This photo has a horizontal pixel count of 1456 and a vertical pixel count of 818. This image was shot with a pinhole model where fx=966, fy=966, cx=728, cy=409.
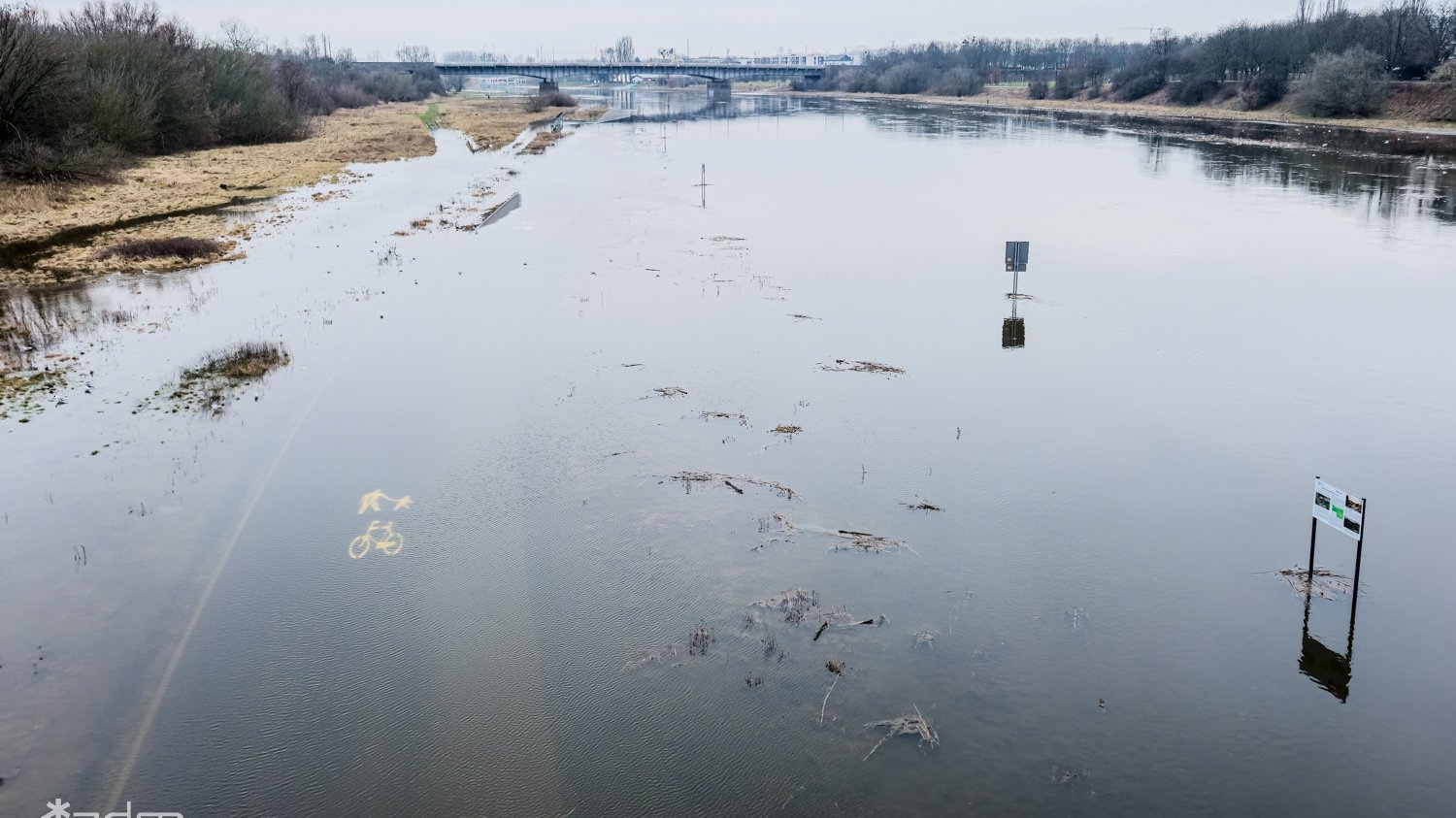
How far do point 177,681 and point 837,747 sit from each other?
7.37 meters

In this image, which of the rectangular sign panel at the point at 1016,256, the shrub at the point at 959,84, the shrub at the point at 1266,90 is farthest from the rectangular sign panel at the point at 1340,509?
the shrub at the point at 959,84

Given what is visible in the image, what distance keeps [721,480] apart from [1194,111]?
11976 centimetres

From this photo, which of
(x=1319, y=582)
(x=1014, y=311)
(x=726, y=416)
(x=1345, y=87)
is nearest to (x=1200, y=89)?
(x=1345, y=87)

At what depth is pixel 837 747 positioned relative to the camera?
9.82 meters

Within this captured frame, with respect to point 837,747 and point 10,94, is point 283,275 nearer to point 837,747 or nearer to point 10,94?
point 10,94

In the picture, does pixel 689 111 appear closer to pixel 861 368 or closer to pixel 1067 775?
pixel 861 368

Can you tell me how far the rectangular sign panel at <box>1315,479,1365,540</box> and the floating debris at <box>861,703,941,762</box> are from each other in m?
5.47

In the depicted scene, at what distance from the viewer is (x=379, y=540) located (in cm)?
1411

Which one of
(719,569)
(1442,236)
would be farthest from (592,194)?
(719,569)

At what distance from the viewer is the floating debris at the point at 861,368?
2131cm

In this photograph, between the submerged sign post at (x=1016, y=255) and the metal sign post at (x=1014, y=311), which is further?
the submerged sign post at (x=1016, y=255)

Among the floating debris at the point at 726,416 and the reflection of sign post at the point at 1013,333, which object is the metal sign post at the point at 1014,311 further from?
the floating debris at the point at 726,416

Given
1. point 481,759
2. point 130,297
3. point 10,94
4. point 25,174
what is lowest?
point 481,759

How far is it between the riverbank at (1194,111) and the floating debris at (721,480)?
275 feet
